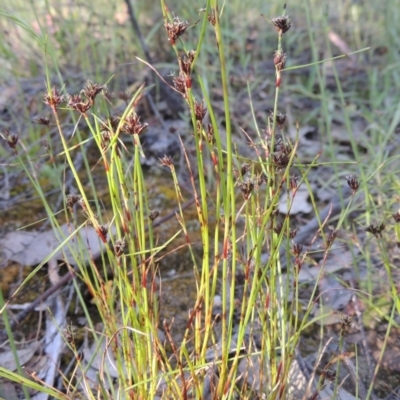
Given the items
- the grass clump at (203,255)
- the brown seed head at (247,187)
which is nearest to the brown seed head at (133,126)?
the grass clump at (203,255)

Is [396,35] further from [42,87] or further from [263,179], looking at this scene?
[263,179]

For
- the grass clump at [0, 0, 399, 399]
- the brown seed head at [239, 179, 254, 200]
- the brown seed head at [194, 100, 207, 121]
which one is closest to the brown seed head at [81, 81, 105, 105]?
the grass clump at [0, 0, 399, 399]

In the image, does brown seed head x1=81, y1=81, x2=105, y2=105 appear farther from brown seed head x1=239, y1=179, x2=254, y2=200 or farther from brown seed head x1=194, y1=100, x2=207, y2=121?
brown seed head x1=239, y1=179, x2=254, y2=200

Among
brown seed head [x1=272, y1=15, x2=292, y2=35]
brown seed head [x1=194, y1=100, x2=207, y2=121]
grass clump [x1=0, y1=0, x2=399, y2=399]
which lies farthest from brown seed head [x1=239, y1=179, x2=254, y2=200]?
brown seed head [x1=272, y1=15, x2=292, y2=35]

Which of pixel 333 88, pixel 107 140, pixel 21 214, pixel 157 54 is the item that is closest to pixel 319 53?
pixel 333 88

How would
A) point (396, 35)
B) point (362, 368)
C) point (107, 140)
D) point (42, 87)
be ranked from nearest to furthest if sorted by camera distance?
1. point (107, 140)
2. point (362, 368)
3. point (42, 87)
4. point (396, 35)

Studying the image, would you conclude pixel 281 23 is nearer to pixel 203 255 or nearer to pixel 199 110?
pixel 199 110

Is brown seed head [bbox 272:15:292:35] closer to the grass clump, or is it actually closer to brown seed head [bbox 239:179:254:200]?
the grass clump

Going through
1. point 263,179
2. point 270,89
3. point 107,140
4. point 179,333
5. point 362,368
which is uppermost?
point 107,140

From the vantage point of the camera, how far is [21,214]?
182cm

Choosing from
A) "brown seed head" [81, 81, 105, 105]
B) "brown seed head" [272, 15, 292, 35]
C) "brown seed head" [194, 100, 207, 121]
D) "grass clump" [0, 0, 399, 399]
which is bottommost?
"grass clump" [0, 0, 399, 399]

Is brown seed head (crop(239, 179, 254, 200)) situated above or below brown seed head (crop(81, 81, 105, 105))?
below

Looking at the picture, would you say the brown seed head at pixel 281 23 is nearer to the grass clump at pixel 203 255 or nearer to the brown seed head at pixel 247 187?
the grass clump at pixel 203 255

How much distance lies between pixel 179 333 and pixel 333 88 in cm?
179
